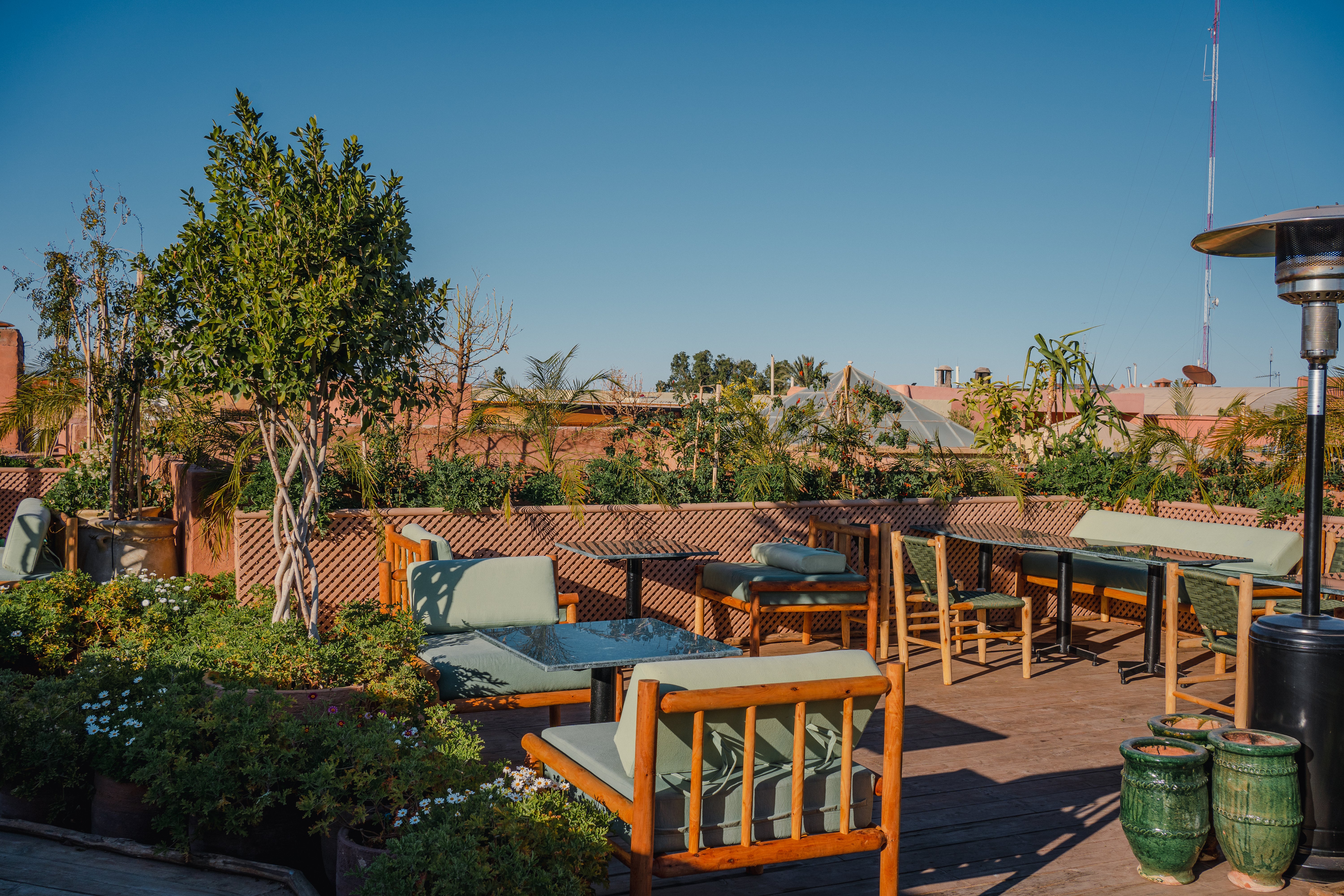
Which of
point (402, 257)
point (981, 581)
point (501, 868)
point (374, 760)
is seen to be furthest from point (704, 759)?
point (981, 581)

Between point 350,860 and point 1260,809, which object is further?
point 1260,809

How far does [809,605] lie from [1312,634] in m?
3.84

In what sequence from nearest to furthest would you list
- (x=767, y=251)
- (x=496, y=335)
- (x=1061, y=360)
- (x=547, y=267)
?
(x=1061, y=360) → (x=496, y=335) → (x=547, y=267) → (x=767, y=251)

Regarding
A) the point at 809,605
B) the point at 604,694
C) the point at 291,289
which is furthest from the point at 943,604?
the point at 291,289

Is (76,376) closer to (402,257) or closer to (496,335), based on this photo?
(496,335)

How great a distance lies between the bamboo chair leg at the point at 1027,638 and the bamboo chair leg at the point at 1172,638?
1.05m

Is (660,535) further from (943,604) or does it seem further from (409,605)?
(409,605)

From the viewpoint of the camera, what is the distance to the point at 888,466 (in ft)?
29.3

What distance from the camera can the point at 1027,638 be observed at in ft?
21.6

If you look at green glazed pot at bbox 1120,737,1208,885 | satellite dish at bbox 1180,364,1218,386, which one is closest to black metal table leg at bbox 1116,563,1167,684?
green glazed pot at bbox 1120,737,1208,885

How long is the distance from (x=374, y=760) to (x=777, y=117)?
614 inches

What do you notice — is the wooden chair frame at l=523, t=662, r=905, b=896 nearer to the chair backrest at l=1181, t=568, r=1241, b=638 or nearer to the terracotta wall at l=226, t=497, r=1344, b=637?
the chair backrest at l=1181, t=568, r=1241, b=638

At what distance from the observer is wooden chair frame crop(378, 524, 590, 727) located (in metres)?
4.16

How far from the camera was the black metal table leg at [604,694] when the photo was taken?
382cm
